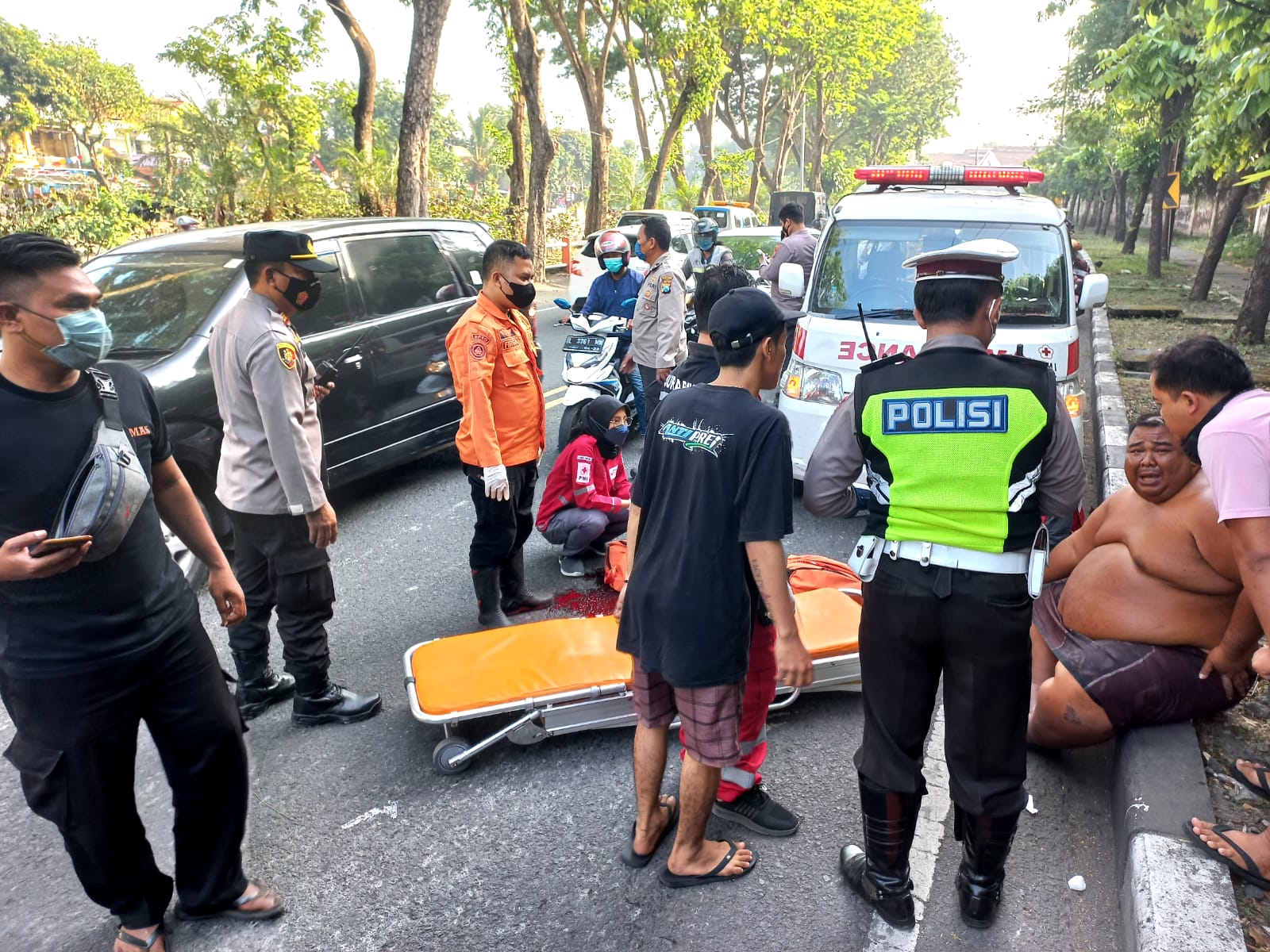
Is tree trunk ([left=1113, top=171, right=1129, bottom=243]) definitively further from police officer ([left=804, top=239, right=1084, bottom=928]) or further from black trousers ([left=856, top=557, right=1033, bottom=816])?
black trousers ([left=856, top=557, right=1033, bottom=816])

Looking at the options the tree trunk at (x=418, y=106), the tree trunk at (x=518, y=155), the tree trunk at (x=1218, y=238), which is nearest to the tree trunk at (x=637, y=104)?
the tree trunk at (x=518, y=155)

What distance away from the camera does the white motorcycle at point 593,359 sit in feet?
21.7

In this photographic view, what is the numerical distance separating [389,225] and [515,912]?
191 inches

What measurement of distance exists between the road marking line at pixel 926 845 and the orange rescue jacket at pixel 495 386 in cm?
215

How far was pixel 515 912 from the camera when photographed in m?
2.56

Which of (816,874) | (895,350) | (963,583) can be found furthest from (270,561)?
(895,350)

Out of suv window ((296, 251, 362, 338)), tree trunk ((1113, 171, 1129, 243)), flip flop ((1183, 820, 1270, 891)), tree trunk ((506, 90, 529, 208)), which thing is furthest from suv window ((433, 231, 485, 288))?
tree trunk ((1113, 171, 1129, 243))

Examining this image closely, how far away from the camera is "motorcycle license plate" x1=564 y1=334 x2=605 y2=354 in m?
6.91

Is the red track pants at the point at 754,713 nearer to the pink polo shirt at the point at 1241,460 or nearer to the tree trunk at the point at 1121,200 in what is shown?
the pink polo shirt at the point at 1241,460

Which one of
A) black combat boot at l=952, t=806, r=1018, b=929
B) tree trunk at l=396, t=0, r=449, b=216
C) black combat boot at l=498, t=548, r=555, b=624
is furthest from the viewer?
tree trunk at l=396, t=0, r=449, b=216

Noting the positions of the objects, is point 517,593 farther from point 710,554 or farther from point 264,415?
point 710,554

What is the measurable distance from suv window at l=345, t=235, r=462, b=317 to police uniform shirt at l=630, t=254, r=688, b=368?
1.46 meters

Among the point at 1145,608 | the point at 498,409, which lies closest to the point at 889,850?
the point at 1145,608

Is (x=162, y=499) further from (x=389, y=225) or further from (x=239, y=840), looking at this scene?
(x=389, y=225)
